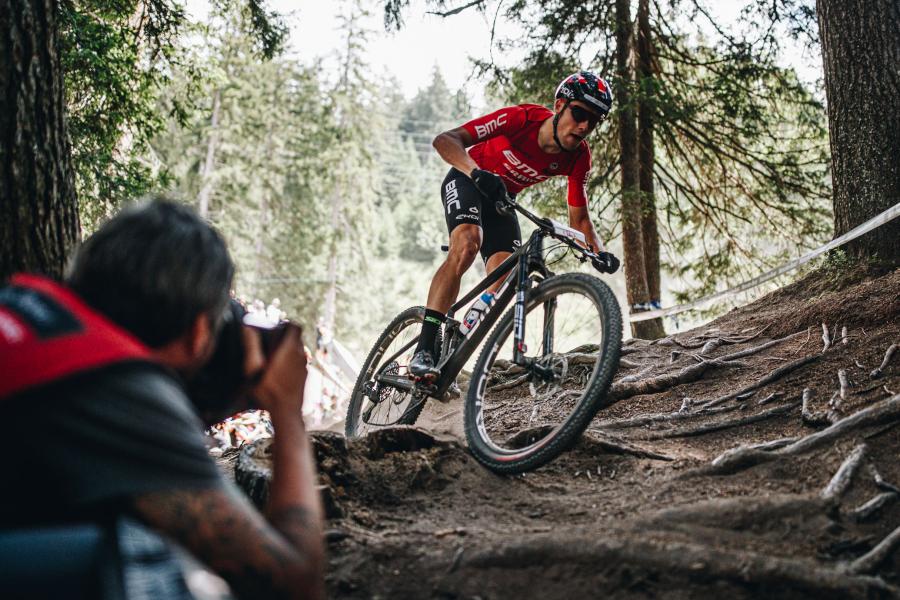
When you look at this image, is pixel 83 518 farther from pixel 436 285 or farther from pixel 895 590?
pixel 436 285

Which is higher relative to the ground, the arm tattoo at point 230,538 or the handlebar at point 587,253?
the handlebar at point 587,253

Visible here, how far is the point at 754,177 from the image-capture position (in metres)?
10.5

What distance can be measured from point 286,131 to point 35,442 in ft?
124

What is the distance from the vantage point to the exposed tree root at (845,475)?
245 centimetres

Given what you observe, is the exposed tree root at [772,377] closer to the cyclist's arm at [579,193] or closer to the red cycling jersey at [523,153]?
the cyclist's arm at [579,193]

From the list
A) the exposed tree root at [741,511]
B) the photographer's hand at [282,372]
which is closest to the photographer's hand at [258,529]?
the photographer's hand at [282,372]

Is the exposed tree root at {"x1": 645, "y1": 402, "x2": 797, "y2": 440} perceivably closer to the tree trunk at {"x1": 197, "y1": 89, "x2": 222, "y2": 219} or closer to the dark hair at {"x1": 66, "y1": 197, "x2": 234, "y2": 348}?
the dark hair at {"x1": 66, "y1": 197, "x2": 234, "y2": 348}

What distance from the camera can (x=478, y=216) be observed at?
442 centimetres

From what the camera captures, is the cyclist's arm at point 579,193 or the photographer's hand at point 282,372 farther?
the cyclist's arm at point 579,193

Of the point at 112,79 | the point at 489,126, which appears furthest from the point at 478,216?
the point at 112,79

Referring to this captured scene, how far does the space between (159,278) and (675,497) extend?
2171 millimetres

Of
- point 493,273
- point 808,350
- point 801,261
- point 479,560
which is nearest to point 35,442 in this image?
point 479,560

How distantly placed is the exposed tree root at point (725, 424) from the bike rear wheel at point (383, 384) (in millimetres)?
1808

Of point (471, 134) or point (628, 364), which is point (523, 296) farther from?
point (628, 364)
